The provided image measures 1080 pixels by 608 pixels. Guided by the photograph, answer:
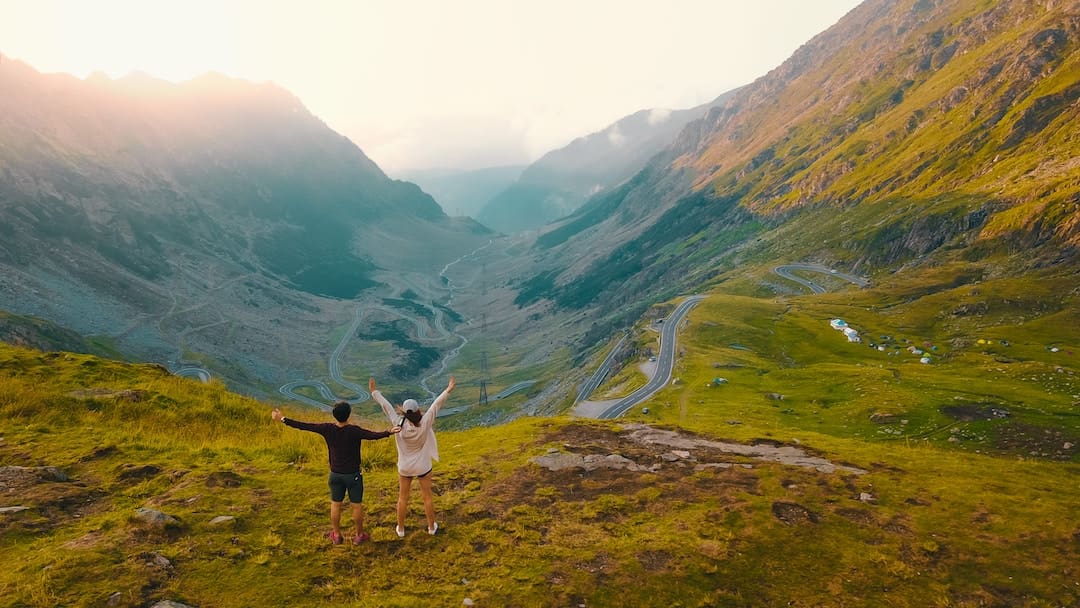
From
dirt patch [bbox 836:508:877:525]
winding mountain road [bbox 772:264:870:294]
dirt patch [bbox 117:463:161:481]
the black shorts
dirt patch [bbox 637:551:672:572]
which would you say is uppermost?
dirt patch [bbox 117:463:161:481]

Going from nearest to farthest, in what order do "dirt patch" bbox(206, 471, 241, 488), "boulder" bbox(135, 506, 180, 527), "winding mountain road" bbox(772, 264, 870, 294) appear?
"boulder" bbox(135, 506, 180, 527)
"dirt patch" bbox(206, 471, 241, 488)
"winding mountain road" bbox(772, 264, 870, 294)

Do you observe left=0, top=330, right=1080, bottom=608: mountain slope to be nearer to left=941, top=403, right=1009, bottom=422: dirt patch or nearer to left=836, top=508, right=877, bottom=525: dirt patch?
left=836, top=508, right=877, bottom=525: dirt patch

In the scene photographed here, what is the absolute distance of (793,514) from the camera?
17.2 m

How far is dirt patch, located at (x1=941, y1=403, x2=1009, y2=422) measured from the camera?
55647 millimetres

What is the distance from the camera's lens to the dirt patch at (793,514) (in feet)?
54.7

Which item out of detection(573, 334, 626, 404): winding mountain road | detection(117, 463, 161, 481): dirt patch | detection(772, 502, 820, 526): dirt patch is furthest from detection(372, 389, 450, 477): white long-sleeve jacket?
detection(573, 334, 626, 404): winding mountain road

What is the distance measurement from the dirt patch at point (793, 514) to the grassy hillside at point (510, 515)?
70mm

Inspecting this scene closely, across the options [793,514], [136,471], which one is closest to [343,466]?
[136,471]

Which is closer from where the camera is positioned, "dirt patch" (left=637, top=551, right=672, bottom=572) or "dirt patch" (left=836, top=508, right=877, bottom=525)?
"dirt patch" (left=637, top=551, right=672, bottom=572)

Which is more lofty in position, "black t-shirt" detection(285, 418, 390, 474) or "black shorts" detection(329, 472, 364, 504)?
"black t-shirt" detection(285, 418, 390, 474)

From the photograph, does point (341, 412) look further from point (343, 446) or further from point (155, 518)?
point (155, 518)

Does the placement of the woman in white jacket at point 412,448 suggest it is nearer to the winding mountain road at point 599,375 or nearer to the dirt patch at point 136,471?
the dirt patch at point 136,471

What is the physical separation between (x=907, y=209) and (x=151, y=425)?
232718mm

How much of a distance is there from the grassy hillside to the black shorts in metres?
1.28
